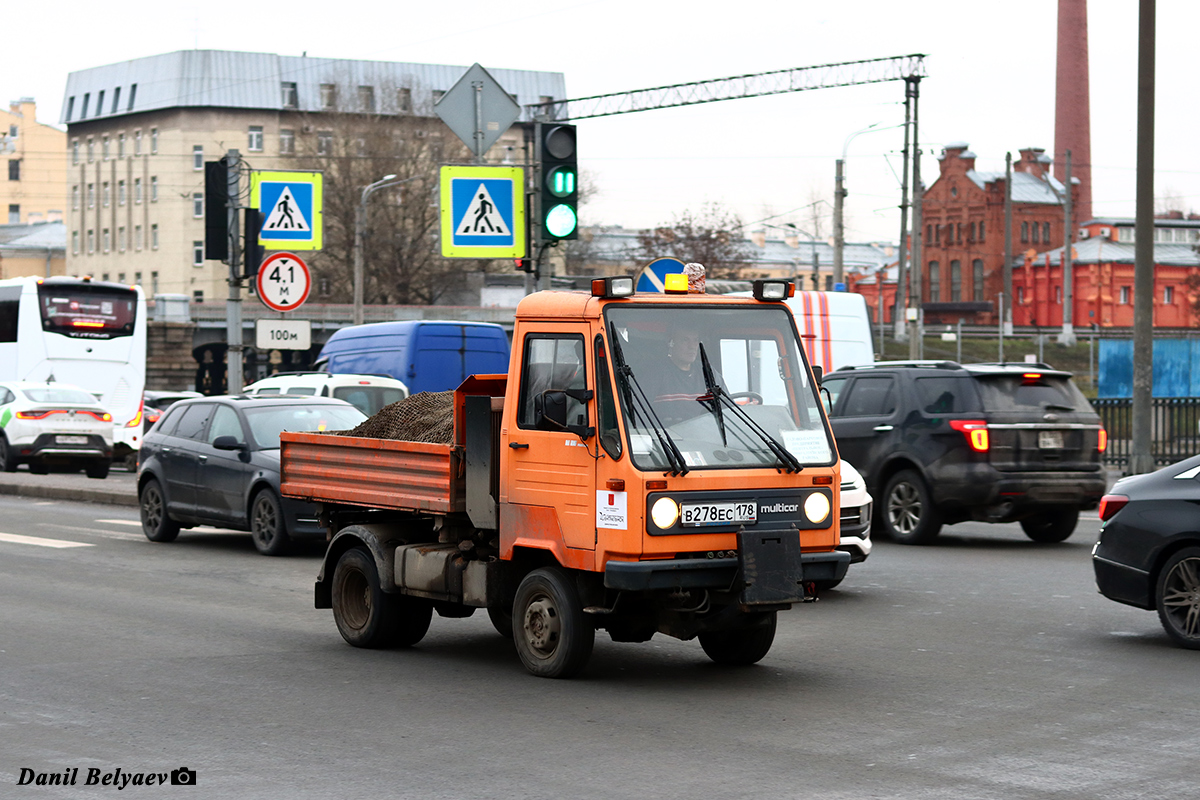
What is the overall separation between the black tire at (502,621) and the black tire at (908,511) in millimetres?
7178

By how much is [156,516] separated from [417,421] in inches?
331

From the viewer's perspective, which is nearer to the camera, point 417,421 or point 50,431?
point 417,421

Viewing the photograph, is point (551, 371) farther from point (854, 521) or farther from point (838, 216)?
point (838, 216)

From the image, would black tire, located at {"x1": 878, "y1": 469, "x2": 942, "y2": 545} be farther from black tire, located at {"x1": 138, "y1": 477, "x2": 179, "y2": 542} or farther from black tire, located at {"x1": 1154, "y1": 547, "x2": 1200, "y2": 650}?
black tire, located at {"x1": 138, "y1": 477, "x2": 179, "y2": 542}

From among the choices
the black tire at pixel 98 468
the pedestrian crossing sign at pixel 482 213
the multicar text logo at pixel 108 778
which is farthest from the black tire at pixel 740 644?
the black tire at pixel 98 468

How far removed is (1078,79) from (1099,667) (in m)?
101

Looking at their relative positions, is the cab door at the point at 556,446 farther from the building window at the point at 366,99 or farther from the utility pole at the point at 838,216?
the building window at the point at 366,99

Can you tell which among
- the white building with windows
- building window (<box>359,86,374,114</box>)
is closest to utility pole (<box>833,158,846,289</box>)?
building window (<box>359,86,374,114</box>)

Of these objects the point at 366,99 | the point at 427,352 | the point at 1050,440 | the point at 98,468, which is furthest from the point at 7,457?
the point at 366,99

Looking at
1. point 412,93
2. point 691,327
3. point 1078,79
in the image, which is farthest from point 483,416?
point 1078,79

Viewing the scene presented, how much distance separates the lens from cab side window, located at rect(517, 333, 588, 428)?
8586 millimetres

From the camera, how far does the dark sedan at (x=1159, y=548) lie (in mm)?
9938

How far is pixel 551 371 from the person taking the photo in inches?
347

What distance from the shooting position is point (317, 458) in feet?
34.4
